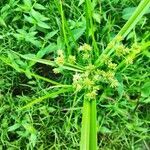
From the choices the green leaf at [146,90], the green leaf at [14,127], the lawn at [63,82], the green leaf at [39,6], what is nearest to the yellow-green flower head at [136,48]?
the lawn at [63,82]

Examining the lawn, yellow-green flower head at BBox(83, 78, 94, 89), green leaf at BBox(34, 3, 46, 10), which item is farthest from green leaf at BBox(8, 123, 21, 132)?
green leaf at BBox(34, 3, 46, 10)

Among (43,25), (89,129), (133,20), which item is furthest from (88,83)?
(43,25)

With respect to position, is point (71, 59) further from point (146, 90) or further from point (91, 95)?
point (146, 90)

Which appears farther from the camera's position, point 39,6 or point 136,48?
point 39,6

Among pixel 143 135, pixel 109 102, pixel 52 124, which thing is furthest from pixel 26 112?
pixel 143 135

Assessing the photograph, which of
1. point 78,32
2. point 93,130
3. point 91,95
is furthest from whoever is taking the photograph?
point 78,32

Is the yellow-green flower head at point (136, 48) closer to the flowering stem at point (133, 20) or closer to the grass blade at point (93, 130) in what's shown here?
the flowering stem at point (133, 20)

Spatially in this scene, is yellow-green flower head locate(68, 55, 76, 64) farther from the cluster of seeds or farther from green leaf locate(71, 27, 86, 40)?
green leaf locate(71, 27, 86, 40)

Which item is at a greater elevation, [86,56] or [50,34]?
[50,34]

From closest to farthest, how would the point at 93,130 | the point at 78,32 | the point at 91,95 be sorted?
the point at 93,130 < the point at 91,95 < the point at 78,32
